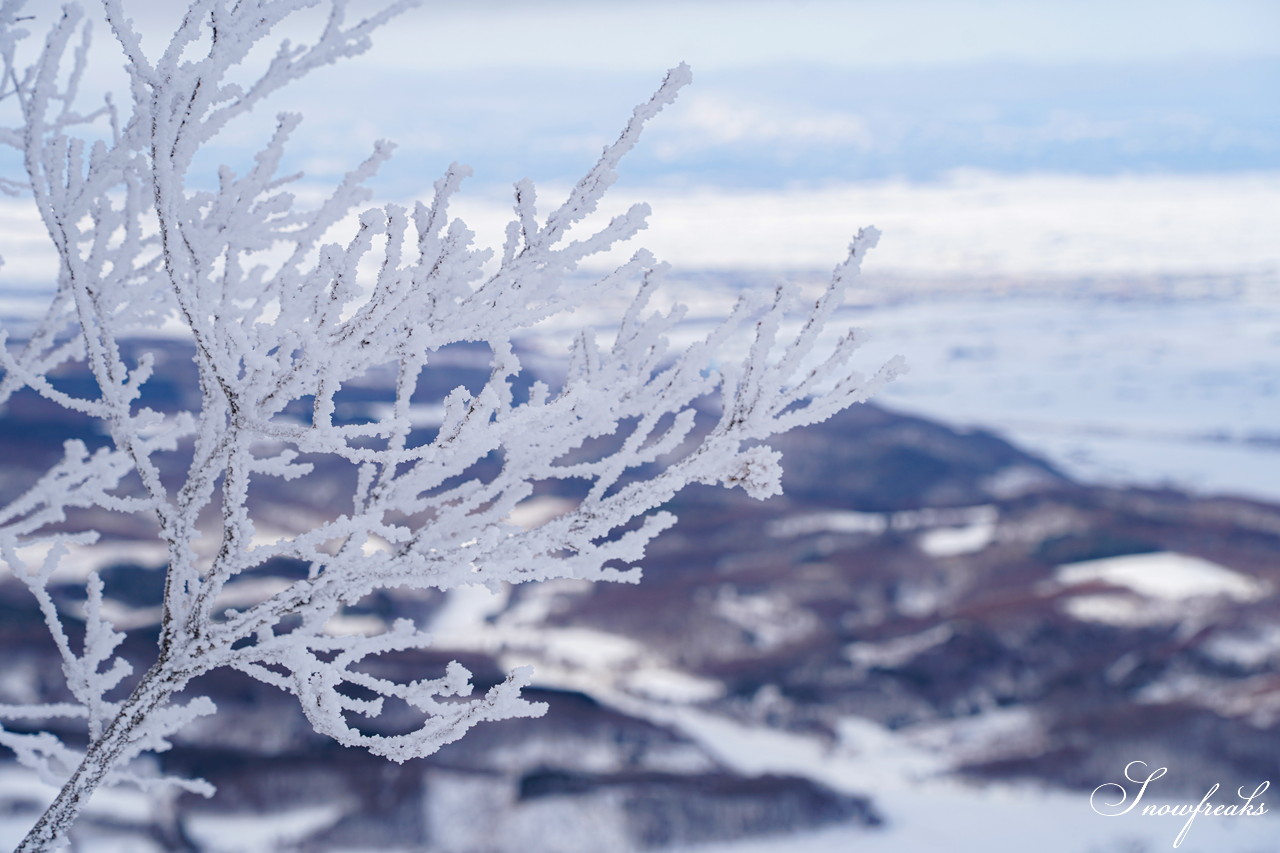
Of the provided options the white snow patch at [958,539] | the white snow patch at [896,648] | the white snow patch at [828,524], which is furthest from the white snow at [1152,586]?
the white snow patch at [828,524]

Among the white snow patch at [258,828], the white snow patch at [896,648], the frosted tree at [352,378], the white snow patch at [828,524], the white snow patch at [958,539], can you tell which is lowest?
the white snow patch at [828,524]

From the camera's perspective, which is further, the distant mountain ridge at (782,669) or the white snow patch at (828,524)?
the white snow patch at (828,524)

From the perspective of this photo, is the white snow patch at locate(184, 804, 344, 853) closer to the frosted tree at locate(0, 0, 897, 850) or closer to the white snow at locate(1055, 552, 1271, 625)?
the frosted tree at locate(0, 0, 897, 850)

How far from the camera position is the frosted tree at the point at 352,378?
2.62 m

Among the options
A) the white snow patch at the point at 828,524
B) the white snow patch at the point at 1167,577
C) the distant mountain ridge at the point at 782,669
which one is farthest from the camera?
the white snow patch at the point at 828,524

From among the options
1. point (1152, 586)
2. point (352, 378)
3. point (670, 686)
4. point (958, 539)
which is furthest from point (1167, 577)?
point (352, 378)

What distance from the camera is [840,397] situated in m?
3.02

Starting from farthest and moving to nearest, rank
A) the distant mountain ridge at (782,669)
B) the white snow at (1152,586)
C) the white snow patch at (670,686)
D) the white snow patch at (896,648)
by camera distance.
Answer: the white snow at (1152,586), the white snow patch at (896,648), the white snow patch at (670,686), the distant mountain ridge at (782,669)

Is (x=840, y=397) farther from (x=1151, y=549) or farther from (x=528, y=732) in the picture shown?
(x=1151, y=549)

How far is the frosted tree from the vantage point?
2623 millimetres

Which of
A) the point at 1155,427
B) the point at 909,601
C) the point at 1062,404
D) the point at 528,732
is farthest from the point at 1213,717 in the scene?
the point at 1062,404

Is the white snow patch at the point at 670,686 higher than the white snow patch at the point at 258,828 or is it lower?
lower

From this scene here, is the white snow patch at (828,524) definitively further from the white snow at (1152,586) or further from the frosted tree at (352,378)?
the frosted tree at (352,378)

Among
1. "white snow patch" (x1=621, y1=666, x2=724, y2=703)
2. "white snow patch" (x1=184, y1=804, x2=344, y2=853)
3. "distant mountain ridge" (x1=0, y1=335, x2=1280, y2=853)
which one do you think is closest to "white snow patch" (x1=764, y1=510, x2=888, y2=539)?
"distant mountain ridge" (x1=0, y1=335, x2=1280, y2=853)
